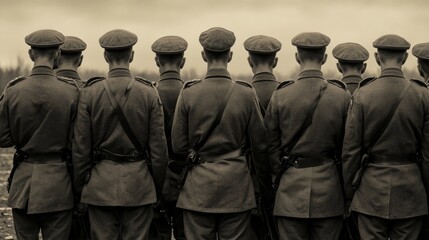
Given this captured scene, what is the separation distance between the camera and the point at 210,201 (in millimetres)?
7465

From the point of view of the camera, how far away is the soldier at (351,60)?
29.7 feet

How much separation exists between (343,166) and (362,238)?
2.40 ft

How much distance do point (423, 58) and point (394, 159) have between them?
1.61 m

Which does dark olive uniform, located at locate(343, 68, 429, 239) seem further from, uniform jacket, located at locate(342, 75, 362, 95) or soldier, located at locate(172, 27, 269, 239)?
uniform jacket, located at locate(342, 75, 362, 95)

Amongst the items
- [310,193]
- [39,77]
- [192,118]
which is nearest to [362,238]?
[310,193]

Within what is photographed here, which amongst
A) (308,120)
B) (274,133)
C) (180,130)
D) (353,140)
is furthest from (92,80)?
(353,140)

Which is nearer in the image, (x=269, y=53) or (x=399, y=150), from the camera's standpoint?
(x=399, y=150)

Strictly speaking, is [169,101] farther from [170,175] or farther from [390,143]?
[390,143]

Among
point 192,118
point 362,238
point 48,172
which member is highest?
point 192,118

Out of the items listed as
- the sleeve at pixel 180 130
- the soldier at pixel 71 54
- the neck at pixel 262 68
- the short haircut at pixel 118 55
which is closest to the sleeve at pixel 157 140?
the sleeve at pixel 180 130

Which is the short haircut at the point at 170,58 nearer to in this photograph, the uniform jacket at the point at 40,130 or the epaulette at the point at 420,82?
the uniform jacket at the point at 40,130

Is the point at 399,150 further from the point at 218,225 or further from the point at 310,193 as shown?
the point at 218,225

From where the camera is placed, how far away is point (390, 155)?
7.35m

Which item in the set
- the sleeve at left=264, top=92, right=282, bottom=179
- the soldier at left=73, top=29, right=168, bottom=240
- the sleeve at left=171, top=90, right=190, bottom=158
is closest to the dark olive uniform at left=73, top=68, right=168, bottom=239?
the soldier at left=73, top=29, right=168, bottom=240
